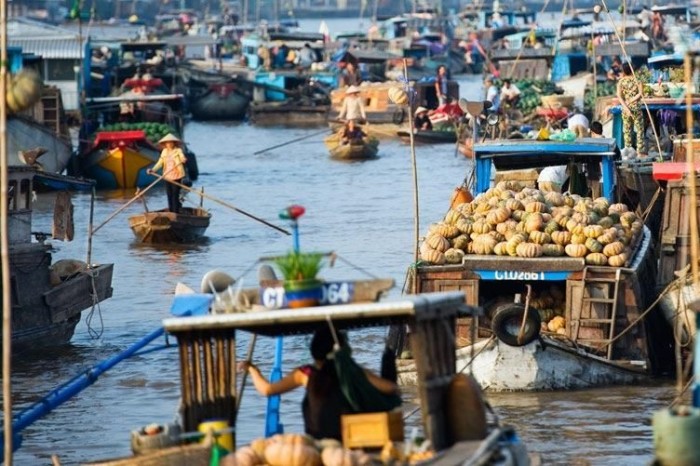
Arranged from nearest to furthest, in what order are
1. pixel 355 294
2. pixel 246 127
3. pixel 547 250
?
pixel 355 294 < pixel 547 250 < pixel 246 127

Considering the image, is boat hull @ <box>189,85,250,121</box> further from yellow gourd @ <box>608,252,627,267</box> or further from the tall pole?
the tall pole

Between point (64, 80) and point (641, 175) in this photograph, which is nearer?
point (641, 175)

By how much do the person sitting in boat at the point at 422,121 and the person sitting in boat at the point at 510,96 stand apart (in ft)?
6.95

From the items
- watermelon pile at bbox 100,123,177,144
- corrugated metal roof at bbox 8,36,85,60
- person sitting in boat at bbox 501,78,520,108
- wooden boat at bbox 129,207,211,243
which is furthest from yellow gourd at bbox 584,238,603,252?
corrugated metal roof at bbox 8,36,85,60

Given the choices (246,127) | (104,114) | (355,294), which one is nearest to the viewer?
(355,294)

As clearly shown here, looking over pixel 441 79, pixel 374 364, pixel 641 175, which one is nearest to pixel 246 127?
pixel 441 79

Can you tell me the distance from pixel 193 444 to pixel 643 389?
6606 mm

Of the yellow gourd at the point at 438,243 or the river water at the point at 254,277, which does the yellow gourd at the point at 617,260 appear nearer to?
the river water at the point at 254,277

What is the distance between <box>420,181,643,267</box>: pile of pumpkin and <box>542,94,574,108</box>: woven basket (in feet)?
76.2

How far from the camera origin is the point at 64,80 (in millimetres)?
42844

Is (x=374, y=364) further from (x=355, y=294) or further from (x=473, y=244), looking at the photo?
(x=355, y=294)

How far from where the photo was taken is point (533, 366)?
606 inches

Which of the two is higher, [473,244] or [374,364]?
[473,244]

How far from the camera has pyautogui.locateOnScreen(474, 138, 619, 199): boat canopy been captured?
17.9m
